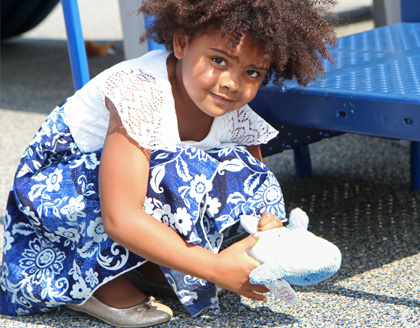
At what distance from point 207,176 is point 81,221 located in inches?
11.5

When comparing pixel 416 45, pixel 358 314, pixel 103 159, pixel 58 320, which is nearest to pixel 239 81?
pixel 103 159

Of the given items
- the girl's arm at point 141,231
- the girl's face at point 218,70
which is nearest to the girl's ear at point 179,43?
the girl's face at point 218,70

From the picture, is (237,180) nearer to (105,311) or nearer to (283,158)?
(105,311)

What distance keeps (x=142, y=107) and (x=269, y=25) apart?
310 millimetres

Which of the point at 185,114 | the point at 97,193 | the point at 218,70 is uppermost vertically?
the point at 218,70

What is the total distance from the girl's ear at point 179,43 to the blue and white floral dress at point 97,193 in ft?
0.16

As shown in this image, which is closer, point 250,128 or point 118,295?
point 118,295

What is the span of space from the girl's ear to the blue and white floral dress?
47mm

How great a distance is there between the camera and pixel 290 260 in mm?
1314

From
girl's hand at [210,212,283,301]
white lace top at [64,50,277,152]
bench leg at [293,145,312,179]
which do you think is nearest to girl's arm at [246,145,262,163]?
white lace top at [64,50,277,152]

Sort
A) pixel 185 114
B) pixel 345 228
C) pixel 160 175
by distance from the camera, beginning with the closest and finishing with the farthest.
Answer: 1. pixel 160 175
2. pixel 185 114
3. pixel 345 228

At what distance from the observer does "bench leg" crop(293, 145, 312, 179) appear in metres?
2.38

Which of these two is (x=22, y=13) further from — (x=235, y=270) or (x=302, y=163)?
(x=235, y=270)

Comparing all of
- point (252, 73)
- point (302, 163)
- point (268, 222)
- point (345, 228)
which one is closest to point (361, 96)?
point (252, 73)
